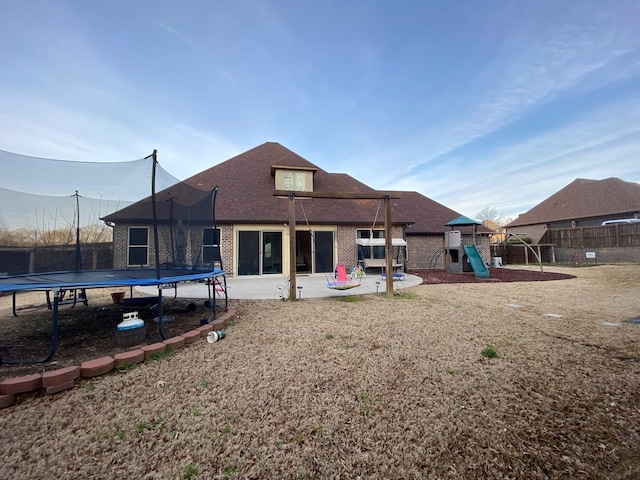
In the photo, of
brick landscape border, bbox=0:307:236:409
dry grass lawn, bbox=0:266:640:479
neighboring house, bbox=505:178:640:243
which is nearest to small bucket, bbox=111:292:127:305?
brick landscape border, bbox=0:307:236:409

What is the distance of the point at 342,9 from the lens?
360 inches

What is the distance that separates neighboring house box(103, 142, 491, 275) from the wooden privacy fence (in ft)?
36.5

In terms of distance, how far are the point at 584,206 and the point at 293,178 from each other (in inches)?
993

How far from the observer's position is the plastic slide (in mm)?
11382

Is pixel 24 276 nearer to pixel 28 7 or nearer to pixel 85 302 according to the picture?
pixel 85 302

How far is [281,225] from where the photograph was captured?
12031 mm

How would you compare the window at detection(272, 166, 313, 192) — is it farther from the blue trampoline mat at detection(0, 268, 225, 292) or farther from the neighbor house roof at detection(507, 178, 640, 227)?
the neighbor house roof at detection(507, 178, 640, 227)

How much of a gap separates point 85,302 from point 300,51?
10508 mm

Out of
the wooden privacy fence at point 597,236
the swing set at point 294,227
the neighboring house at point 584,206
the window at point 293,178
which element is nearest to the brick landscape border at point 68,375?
the swing set at point 294,227

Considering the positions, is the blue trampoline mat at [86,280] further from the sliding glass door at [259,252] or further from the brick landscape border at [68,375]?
the sliding glass door at [259,252]

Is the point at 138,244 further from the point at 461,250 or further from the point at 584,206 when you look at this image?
the point at 584,206

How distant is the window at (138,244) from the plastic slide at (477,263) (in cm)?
1358

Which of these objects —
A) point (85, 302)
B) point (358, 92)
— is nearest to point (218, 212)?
point (85, 302)

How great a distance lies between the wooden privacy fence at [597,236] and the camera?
56.0 feet
